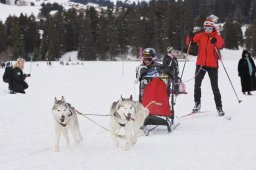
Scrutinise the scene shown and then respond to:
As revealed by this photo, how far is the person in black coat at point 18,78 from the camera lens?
13531 mm

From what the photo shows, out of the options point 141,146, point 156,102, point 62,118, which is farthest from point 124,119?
point 156,102

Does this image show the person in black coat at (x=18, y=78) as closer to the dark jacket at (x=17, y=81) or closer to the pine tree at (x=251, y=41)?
the dark jacket at (x=17, y=81)

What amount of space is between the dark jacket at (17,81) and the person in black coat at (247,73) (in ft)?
25.6

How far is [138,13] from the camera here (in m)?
78.2

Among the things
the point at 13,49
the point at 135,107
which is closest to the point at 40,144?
the point at 135,107

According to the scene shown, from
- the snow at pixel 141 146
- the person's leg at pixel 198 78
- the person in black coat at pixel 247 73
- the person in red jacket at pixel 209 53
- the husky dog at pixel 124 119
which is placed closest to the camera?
the snow at pixel 141 146

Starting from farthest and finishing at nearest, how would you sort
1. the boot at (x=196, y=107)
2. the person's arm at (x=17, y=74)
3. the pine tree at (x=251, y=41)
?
the pine tree at (x=251, y=41), the person's arm at (x=17, y=74), the boot at (x=196, y=107)

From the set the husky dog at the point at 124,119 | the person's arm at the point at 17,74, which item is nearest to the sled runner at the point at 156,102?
the husky dog at the point at 124,119

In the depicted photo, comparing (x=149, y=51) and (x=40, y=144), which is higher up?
(x=149, y=51)

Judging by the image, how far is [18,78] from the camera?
533 inches

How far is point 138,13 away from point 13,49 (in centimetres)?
2528

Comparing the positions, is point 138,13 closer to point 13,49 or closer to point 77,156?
point 13,49

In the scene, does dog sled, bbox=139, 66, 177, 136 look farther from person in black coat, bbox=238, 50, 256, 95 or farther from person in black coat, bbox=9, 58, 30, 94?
person in black coat, bbox=238, 50, 256, 95

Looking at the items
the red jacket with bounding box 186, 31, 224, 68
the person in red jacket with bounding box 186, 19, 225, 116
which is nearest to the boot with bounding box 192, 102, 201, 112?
the person in red jacket with bounding box 186, 19, 225, 116
